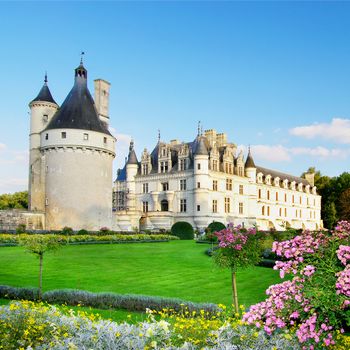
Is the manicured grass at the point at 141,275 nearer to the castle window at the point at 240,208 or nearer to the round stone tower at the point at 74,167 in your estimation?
the round stone tower at the point at 74,167

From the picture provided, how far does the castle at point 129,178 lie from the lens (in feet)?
130

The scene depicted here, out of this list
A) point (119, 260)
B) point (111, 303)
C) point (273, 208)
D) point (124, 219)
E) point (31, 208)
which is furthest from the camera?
point (273, 208)

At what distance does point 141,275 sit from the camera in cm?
1628

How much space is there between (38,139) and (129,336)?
128 ft

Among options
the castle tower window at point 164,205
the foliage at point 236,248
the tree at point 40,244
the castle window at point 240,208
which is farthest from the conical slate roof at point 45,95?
the foliage at point 236,248

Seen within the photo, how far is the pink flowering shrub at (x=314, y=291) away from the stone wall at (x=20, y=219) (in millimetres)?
33940

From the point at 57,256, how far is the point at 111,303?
11.6m

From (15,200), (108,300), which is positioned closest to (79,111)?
(108,300)

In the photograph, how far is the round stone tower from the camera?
129ft

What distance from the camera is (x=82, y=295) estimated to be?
11273 millimetres

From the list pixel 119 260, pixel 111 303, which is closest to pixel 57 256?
pixel 119 260

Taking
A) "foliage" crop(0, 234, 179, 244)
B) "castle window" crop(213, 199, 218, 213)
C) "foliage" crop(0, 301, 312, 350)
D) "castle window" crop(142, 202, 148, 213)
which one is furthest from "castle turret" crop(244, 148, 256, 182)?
"foliage" crop(0, 301, 312, 350)

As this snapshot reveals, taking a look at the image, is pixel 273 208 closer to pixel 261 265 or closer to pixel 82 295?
pixel 261 265

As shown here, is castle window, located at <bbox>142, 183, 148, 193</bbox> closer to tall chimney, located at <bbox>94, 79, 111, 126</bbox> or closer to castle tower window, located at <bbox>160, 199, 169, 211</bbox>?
castle tower window, located at <bbox>160, 199, 169, 211</bbox>
